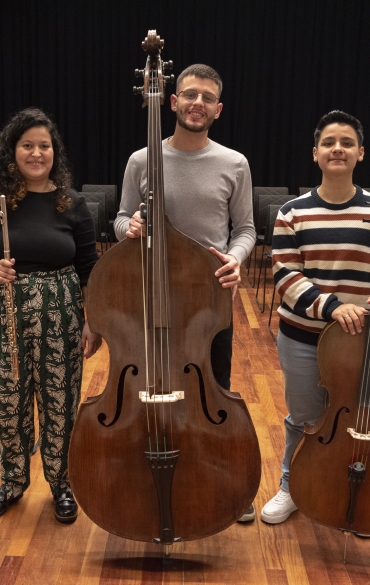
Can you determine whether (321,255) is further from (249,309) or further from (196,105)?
(249,309)

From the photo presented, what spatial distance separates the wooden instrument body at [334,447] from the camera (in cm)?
201

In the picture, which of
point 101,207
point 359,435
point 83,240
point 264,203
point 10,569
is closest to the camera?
point 359,435

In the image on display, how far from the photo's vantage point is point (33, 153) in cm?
218

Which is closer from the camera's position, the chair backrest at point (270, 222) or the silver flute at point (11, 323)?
the silver flute at point (11, 323)

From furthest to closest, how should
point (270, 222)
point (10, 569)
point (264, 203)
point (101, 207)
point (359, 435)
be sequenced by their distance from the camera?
point (264, 203) < point (101, 207) < point (270, 222) < point (10, 569) < point (359, 435)

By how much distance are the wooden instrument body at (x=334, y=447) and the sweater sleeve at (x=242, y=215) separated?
45 cm

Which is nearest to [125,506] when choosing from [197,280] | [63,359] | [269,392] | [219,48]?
[63,359]

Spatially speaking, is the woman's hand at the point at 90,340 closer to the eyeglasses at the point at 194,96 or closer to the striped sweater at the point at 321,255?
the striped sweater at the point at 321,255

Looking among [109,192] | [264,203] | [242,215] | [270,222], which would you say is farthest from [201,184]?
[109,192]

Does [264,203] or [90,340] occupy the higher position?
[90,340]

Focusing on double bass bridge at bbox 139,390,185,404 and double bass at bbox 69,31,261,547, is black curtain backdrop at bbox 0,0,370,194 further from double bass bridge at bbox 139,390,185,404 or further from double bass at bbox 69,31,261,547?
double bass bridge at bbox 139,390,185,404

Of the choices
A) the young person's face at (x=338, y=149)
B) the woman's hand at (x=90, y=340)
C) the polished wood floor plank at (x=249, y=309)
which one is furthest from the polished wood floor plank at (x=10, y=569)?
the polished wood floor plank at (x=249, y=309)

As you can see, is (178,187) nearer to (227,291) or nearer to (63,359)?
(227,291)

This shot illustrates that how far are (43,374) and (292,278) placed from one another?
991mm
